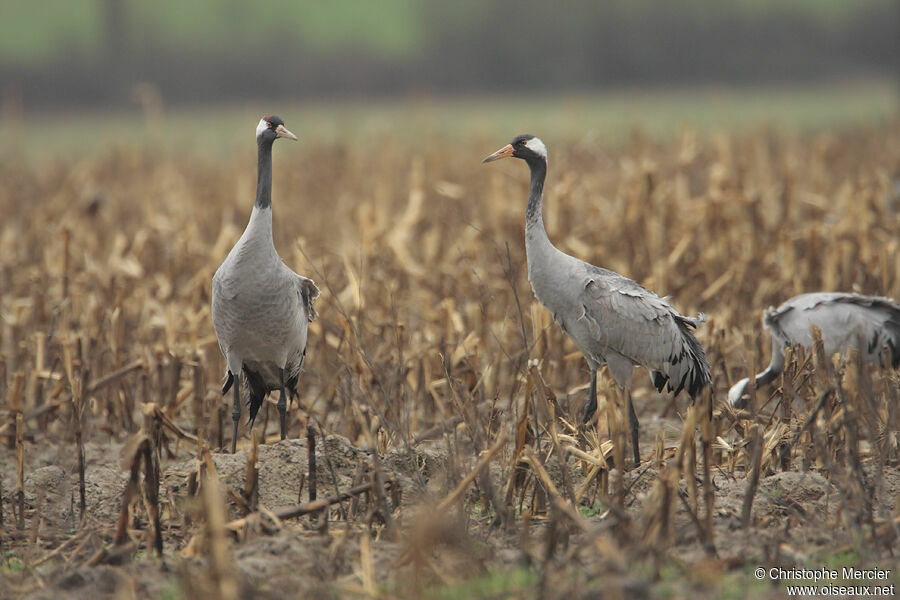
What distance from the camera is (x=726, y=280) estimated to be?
6.64 m

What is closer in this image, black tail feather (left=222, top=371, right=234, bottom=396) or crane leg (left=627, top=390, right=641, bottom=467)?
crane leg (left=627, top=390, right=641, bottom=467)

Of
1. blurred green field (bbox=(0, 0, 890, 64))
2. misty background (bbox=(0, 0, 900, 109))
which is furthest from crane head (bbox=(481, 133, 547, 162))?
blurred green field (bbox=(0, 0, 890, 64))

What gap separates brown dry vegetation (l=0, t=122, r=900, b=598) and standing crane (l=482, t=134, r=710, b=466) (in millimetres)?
261

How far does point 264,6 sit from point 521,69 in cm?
697

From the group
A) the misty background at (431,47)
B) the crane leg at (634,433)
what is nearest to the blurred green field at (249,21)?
the misty background at (431,47)

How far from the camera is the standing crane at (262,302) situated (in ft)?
15.2

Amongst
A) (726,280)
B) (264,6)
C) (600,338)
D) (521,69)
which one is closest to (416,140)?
(726,280)

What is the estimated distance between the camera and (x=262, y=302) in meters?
4.70

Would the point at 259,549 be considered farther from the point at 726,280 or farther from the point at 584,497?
the point at 726,280

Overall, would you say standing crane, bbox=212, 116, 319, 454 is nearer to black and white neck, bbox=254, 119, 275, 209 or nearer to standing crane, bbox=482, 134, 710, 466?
black and white neck, bbox=254, 119, 275, 209

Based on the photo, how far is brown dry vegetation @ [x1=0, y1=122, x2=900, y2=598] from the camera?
3275 millimetres

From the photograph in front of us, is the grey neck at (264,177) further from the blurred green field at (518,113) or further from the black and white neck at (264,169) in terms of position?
the blurred green field at (518,113)

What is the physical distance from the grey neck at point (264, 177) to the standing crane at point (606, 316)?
1063 mm

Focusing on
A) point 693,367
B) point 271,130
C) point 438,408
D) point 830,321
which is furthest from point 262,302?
point 830,321
